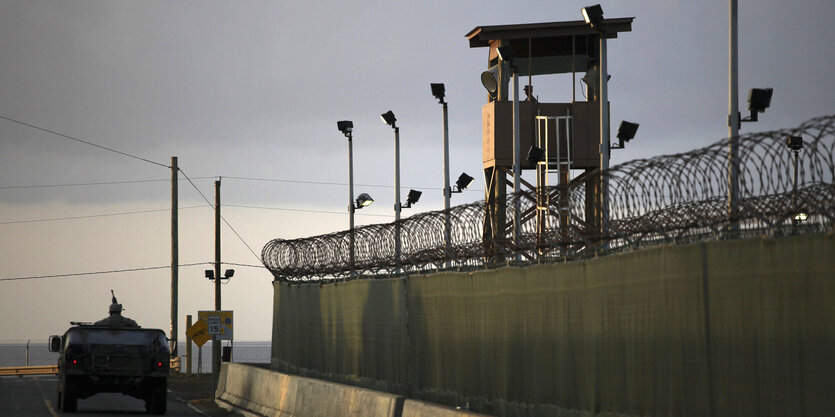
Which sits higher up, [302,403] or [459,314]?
[459,314]

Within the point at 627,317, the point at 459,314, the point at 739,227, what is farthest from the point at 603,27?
the point at 739,227

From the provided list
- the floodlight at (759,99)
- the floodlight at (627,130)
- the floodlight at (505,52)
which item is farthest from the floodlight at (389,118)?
the floodlight at (759,99)

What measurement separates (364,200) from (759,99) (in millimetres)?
15240

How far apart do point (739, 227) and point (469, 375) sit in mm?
6846

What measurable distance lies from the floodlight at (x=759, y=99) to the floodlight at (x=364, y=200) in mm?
14954

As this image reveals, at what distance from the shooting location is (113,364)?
24891 mm

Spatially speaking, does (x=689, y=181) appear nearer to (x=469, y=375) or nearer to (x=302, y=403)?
(x=469, y=375)

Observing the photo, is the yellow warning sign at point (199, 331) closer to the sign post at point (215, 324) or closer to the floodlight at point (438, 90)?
the sign post at point (215, 324)

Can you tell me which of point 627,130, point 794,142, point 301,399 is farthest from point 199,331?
point 794,142

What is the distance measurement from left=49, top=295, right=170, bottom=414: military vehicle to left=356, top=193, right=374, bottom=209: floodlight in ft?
24.4

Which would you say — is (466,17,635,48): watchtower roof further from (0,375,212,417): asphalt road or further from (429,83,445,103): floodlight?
(0,375,212,417): asphalt road

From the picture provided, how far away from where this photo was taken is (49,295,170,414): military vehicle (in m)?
24.8

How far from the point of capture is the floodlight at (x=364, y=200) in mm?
31125

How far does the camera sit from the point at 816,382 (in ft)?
28.5
